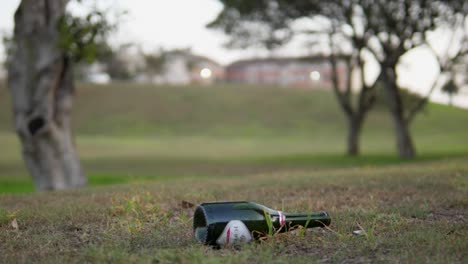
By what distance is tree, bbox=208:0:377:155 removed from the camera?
1026 inches

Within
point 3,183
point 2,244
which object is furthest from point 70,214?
point 3,183

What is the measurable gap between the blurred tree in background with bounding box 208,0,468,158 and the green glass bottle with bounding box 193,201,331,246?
20038 mm

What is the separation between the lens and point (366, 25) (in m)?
24.9

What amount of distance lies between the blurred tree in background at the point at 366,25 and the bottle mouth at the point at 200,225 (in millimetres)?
20311

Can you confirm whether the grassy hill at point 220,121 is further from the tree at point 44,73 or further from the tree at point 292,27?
the tree at point 44,73

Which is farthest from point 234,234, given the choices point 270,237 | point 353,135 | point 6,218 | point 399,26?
point 353,135

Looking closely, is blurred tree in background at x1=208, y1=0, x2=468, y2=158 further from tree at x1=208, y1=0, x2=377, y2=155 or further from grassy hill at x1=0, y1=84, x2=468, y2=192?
grassy hill at x1=0, y1=84, x2=468, y2=192

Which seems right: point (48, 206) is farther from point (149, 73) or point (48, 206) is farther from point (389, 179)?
point (149, 73)

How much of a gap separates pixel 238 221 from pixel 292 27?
24283 millimetres

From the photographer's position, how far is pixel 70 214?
5.55 metres

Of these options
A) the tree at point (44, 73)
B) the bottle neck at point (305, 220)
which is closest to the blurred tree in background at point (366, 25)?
the tree at point (44, 73)

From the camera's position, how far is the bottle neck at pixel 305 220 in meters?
4.24

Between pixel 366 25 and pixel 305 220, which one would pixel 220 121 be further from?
pixel 305 220

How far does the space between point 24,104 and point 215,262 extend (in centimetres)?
1188
